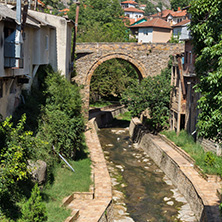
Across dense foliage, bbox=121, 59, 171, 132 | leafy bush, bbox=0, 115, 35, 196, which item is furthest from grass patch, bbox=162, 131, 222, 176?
leafy bush, bbox=0, 115, 35, 196

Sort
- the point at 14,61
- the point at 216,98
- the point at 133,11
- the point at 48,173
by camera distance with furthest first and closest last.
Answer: the point at 133,11 → the point at 48,173 → the point at 14,61 → the point at 216,98

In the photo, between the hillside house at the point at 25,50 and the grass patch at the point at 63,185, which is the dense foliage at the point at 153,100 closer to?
the hillside house at the point at 25,50

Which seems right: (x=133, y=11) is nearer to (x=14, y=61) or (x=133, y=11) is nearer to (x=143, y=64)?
(x=143, y=64)

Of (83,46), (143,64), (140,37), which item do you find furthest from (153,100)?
(140,37)

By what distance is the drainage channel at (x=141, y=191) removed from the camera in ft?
46.9

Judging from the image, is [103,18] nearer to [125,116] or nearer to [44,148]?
[125,116]

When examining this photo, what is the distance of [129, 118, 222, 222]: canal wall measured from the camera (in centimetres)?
1293

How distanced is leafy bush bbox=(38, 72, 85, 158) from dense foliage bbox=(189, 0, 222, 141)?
7401 millimetres

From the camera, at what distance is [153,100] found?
2495 centimetres

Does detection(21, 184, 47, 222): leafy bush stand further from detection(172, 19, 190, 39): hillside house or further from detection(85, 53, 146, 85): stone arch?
detection(85, 53, 146, 85): stone arch

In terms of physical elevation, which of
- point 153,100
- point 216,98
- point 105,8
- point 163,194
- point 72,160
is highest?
point 105,8

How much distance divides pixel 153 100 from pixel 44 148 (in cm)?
1212

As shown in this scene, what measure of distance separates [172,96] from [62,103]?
33.4 ft

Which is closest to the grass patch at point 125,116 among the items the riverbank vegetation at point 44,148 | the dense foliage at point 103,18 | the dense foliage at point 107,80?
the dense foliage at point 107,80
